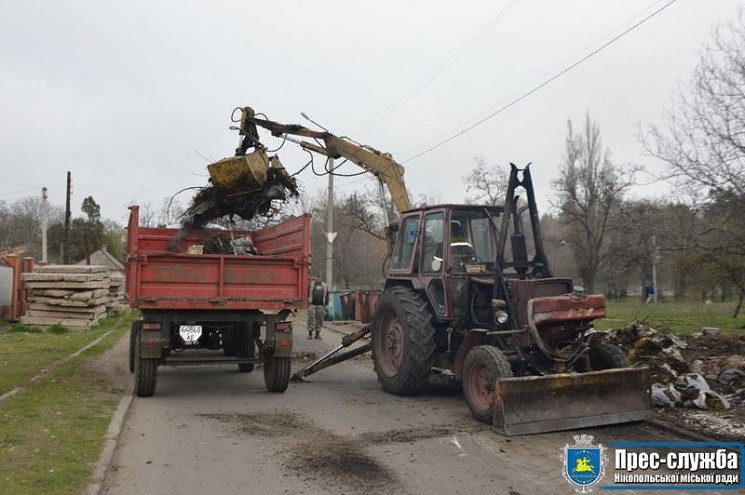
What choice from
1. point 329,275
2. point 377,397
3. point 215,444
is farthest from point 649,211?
point 215,444

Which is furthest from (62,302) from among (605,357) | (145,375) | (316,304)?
(605,357)

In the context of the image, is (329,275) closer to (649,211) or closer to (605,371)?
(649,211)

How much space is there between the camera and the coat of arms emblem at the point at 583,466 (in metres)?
5.37

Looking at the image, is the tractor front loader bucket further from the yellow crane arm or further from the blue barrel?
the blue barrel

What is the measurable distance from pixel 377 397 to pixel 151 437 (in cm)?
336

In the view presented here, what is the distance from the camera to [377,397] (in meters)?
9.28

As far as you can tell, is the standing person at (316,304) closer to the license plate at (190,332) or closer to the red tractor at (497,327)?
the red tractor at (497,327)

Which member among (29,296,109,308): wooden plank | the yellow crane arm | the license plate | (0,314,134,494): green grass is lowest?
(0,314,134,494): green grass

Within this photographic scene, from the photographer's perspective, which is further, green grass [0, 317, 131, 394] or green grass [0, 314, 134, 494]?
green grass [0, 317, 131, 394]

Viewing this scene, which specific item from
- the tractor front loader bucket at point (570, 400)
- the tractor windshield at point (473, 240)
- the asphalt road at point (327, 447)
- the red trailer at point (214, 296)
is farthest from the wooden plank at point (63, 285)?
the tractor front loader bucket at point (570, 400)

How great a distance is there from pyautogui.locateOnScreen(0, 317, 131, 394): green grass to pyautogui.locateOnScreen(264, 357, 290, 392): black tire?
3.61m

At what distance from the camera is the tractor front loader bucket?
663cm

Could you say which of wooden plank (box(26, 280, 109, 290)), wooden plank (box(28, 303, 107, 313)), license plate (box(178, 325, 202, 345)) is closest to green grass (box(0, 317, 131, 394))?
wooden plank (box(28, 303, 107, 313))

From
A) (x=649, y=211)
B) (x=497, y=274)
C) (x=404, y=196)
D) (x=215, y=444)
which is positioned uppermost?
(x=649, y=211)
